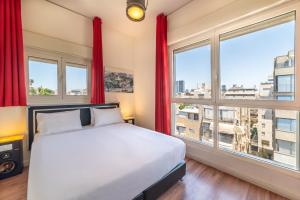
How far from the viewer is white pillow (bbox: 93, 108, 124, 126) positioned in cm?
269

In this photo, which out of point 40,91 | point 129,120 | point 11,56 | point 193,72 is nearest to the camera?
point 11,56

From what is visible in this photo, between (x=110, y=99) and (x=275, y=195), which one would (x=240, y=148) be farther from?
(x=110, y=99)

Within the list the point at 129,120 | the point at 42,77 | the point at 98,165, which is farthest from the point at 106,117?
the point at 98,165

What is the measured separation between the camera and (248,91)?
2016 millimetres

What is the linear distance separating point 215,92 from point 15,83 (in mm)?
3077

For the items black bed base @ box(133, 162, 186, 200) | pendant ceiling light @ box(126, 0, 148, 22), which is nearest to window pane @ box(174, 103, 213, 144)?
black bed base @ box(133, 162, 186, 200)

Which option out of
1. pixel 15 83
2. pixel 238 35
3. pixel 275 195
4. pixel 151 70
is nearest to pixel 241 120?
pixel 275 195

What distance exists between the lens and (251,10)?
1.80 meters

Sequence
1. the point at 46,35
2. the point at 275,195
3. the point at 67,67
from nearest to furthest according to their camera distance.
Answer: the point at 275,195 < the point at 46,35 < the point at 67,67

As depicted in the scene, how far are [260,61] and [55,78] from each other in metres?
3.37

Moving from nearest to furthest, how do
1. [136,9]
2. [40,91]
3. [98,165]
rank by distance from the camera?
1. [98,165]
2. [136,9]
3. [40,91]

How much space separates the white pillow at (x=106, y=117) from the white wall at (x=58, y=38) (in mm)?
565

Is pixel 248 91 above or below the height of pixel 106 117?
above

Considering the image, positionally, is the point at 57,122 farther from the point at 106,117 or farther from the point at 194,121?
the point at 194,121
